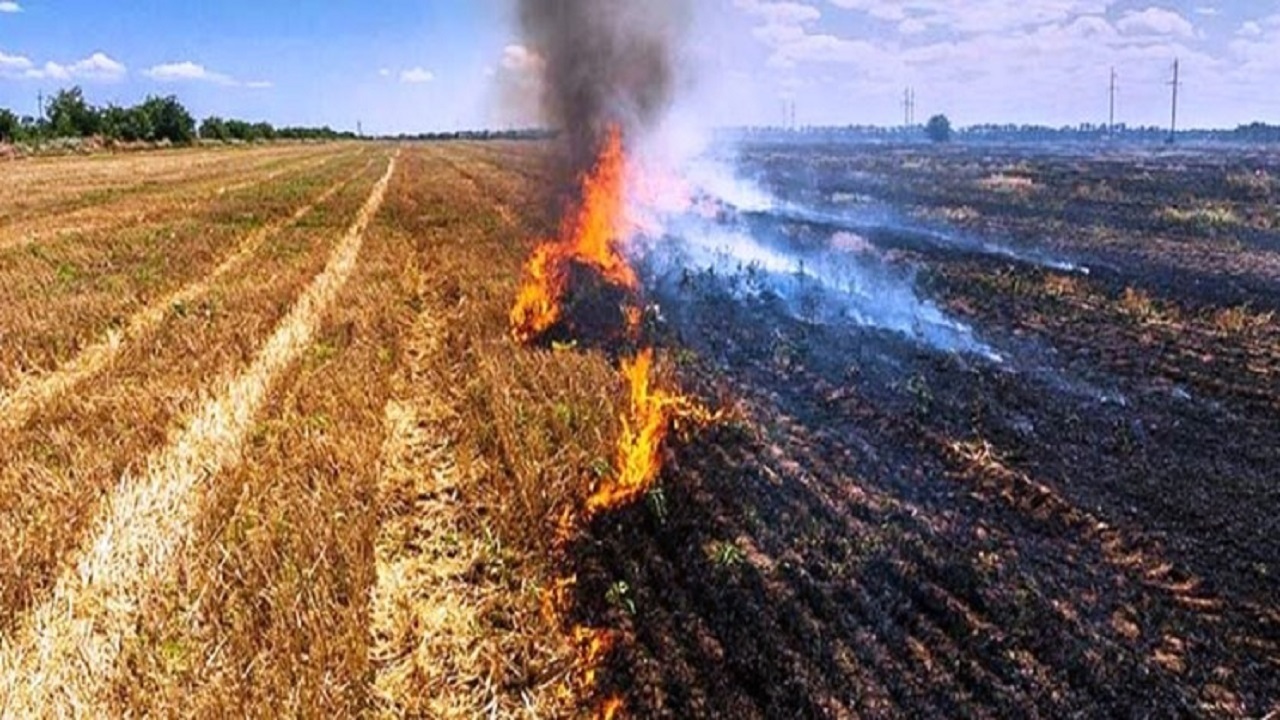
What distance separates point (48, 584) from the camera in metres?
5.25

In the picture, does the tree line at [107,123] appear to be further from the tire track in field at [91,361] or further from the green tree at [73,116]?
the tire track in field at [91,361]

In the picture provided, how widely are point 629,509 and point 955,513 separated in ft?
7.92

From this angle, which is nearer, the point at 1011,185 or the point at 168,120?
the point at 1011,185

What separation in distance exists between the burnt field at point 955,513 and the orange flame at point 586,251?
3.29ft

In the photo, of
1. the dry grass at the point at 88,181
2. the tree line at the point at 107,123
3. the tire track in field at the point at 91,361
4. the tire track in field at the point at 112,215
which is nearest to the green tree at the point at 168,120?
the tree line at the point at 107,123

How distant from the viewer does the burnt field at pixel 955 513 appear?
4566 mm

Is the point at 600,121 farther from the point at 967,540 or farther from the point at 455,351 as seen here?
the point at 967,540

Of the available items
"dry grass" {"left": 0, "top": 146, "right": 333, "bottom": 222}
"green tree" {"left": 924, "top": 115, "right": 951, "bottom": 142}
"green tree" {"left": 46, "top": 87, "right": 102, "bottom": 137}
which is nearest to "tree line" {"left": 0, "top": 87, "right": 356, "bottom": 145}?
"green tree" {"left": 46, "top": 87, "right": 102, "bottom": 137}

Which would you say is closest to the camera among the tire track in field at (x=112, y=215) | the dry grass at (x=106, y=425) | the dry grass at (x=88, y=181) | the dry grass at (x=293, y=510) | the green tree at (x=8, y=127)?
the dry grass at (x=293, y=510)

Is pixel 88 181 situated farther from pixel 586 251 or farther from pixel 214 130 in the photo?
pixel 214 130

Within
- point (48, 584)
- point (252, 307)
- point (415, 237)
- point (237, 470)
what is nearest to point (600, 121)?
point (415, 237)

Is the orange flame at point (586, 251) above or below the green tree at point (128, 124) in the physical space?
below

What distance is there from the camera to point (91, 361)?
1027 centimetres

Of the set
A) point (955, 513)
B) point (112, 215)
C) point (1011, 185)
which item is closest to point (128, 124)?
point (112, 215)
